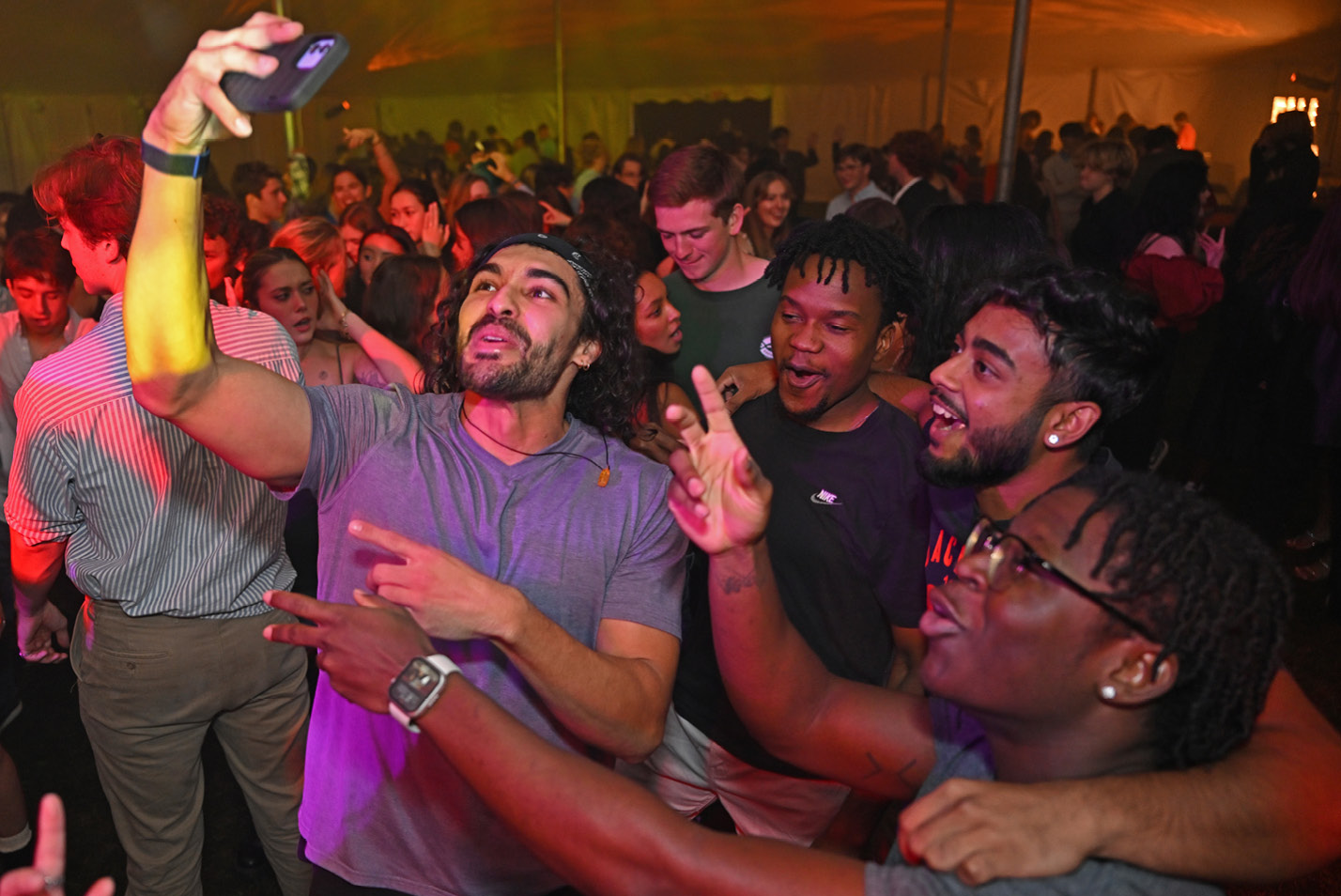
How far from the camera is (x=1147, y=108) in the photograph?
18.6 meters

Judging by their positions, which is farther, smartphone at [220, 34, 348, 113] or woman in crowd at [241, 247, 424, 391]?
woman in crowd at [241, 247, 424, 391]

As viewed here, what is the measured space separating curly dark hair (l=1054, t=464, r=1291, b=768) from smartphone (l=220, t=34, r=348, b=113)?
123cm

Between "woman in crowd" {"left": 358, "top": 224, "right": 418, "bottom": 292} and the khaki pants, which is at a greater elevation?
"woman in crowd" {"left": 358, "top": 224, "right": 418, "bottom": 292}

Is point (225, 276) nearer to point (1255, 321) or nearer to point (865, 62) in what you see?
point (1255, 321)

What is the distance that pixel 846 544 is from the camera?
93.0 inches

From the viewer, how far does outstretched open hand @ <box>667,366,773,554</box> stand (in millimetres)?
1600

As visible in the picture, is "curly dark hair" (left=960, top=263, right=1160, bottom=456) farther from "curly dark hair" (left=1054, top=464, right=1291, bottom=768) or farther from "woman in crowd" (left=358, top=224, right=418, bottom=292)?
"woman in crowd" (left=358, top=224, right=418, bottom=292)

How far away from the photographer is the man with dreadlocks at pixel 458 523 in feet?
4.95

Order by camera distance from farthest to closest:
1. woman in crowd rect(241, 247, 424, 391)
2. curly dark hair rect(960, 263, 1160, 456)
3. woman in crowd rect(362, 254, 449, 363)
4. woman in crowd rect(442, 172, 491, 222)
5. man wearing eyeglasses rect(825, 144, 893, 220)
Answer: man wearing eyeglasses rect(825, 144, 893, 220), woman in crowd rect(442, 172, 491, 222), woman in crowd rect(362, 254, 449, 363), woman in crowd rect(241, 247, 424, 391), curly dark hair rect(960, 263, 1160, 456)

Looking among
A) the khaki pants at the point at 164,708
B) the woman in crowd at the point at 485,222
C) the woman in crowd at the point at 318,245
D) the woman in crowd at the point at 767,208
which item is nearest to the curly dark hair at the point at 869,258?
the khaki pants at the point at 164,708

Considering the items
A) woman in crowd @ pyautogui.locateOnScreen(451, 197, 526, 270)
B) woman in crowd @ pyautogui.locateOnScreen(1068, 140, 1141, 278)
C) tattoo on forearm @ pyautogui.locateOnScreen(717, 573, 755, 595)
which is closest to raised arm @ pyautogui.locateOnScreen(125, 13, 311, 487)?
tattoo on forearm @ pyautogui.locateOnScreen(717, 573, 755, 595)

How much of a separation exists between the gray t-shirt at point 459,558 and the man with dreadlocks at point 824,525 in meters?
0.61

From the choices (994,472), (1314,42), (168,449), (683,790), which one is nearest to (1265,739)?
(994,472)

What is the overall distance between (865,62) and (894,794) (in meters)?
19.9
